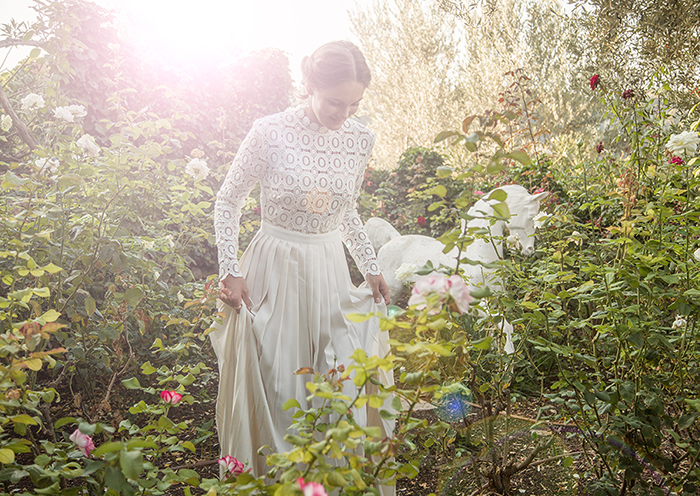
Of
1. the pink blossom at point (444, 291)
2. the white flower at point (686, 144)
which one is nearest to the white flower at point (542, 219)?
the white flower at point (686, 144)

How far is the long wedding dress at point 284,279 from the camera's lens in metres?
1.65

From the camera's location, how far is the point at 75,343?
2.01 meters

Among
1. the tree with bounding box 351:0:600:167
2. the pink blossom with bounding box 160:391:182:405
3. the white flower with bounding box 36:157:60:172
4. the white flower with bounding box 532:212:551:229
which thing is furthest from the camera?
the tree with bounding box 351:0:600:167

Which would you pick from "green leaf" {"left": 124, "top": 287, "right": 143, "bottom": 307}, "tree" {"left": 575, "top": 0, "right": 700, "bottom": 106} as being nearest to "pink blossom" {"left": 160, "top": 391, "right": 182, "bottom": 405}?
"green leaf" {"left": 124, "top": 287, "right": 143, "bottom": 307}

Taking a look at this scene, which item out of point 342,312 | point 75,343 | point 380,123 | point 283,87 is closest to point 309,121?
point 342,312

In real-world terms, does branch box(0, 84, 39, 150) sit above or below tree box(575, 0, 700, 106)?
below

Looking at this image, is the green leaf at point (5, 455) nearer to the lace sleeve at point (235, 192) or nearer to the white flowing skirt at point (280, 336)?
the white flowing skirt at point (280, 336)

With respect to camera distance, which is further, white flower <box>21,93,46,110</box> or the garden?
white flower <box>21,93,46,110</box>

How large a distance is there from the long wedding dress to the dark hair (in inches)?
7.1

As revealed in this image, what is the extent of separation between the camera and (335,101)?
168 centimetres

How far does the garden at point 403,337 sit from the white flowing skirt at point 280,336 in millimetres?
123

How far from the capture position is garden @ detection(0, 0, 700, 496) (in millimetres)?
889

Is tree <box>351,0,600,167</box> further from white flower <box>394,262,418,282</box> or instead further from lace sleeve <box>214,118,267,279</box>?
lace sleeve <box>214,118,267,279</box>

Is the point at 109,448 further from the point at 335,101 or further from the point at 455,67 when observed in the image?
the point at 455,67
